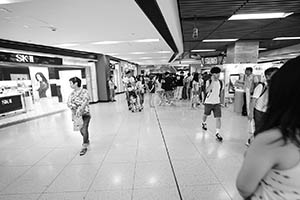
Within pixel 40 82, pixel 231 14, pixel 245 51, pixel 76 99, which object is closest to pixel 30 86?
pixel 40 82

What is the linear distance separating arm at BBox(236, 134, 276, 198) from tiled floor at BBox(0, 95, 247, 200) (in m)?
1.58

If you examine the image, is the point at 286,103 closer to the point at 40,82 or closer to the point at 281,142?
the point at 281,142

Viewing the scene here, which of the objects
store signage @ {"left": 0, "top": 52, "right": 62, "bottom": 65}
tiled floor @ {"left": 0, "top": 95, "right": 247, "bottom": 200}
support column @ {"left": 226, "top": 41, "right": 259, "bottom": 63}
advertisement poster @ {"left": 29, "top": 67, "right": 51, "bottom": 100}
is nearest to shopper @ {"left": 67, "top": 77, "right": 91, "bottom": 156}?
tiled floor @ {"left": 0, "top": 95, "right": 247, "bottom": 200}

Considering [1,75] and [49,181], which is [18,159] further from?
[1,75]

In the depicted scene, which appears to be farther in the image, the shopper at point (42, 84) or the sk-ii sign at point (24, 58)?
the shopper at point (42, 84)

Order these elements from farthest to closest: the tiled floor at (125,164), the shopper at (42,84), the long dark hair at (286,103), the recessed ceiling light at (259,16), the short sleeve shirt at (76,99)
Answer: the shopper at (42,84) < the recessed ceiling light at (259,16) < the short sleeve shirt at (76,99) < the tiled floor at (125,164) < the long dark hair at (286,103)

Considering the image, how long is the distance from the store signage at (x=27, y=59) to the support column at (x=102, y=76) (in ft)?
8.49

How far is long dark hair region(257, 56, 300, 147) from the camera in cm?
63

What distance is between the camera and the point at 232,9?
3.92 metres

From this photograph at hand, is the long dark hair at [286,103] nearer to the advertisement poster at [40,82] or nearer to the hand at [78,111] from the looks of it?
the hand at [78,111]

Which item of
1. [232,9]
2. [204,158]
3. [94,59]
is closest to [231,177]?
[204,158]

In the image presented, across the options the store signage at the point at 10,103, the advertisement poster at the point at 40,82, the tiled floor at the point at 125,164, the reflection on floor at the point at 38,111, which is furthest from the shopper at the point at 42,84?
the tiled floor at the point at 125,164

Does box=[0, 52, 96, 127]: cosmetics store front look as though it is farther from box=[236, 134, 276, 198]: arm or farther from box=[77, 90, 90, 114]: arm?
box=[236, 134, 276, 198]: arm

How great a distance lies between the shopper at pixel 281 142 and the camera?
0.64m
